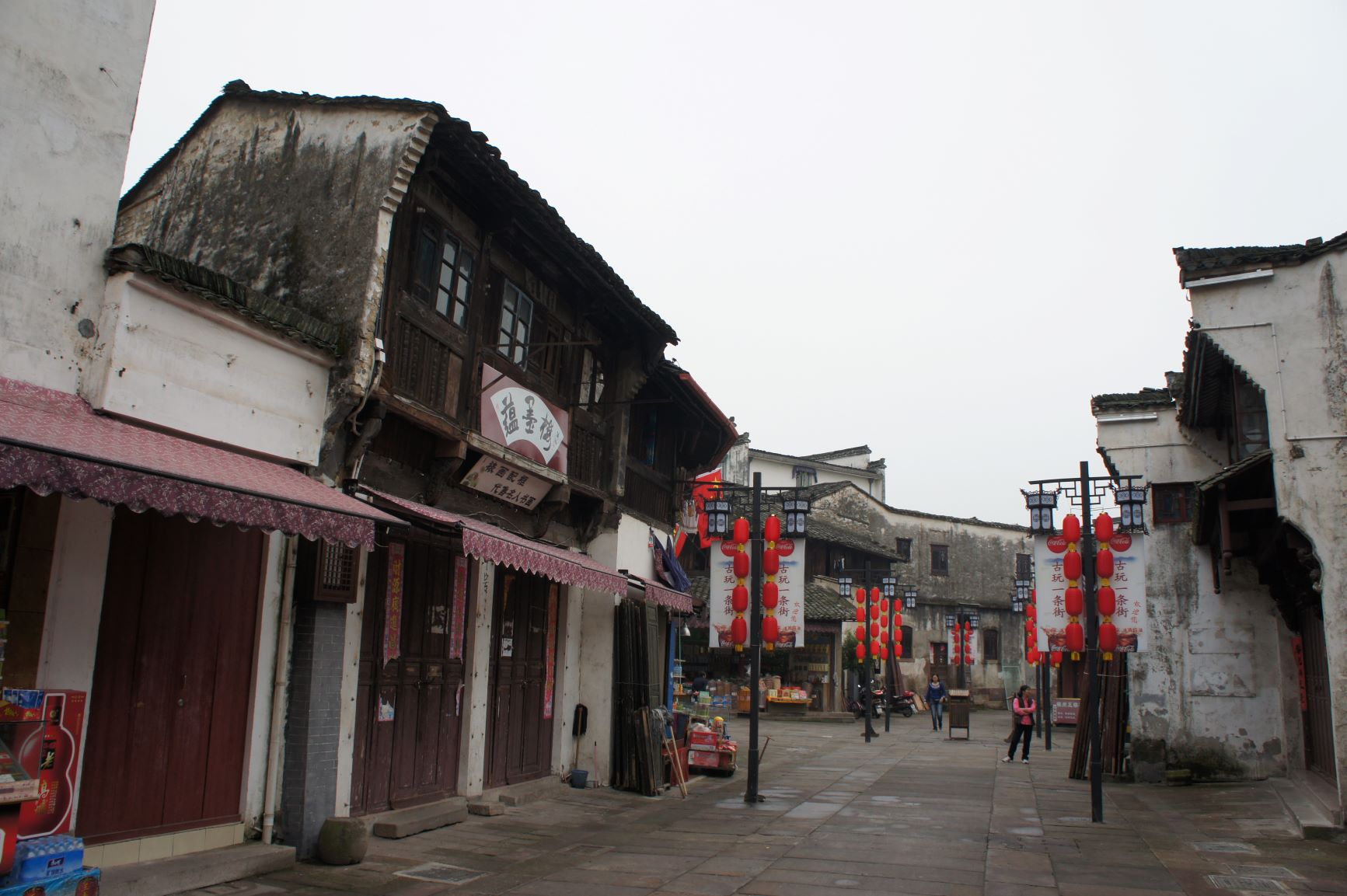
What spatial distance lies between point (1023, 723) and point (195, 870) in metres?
18.1

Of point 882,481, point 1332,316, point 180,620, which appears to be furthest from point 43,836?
point 882,481

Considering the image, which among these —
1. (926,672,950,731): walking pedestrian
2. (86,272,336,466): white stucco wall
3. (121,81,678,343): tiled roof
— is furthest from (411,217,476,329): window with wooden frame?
Answer: (926,672,950,731): walking pedestrian

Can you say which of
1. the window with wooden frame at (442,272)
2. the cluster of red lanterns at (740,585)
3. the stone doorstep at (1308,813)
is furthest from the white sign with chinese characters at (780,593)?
the stone doorstep at (1308,813)

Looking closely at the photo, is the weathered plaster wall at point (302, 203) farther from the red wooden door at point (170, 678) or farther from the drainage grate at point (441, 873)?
the drainage grate at point (441, 873)

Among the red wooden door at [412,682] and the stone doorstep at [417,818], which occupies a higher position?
the red wooden door at [412,682]

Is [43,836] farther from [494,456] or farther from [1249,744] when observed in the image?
[1249,744]

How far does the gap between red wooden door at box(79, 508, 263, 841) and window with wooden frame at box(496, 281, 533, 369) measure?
4.62m

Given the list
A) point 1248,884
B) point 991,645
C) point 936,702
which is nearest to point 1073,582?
point 1248,884

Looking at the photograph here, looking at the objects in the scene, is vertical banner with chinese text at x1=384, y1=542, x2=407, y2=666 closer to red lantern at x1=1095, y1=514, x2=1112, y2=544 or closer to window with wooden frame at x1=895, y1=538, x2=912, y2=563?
red lantern at x1=1095, y1=514, x2=1112, y2=544

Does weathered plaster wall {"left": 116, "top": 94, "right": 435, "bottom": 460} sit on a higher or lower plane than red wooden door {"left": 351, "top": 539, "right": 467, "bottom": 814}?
higher

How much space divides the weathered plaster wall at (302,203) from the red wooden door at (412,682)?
8.03 feet

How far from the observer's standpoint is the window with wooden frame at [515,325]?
40.8ft

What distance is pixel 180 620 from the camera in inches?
313

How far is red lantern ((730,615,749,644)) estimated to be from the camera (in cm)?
1557
